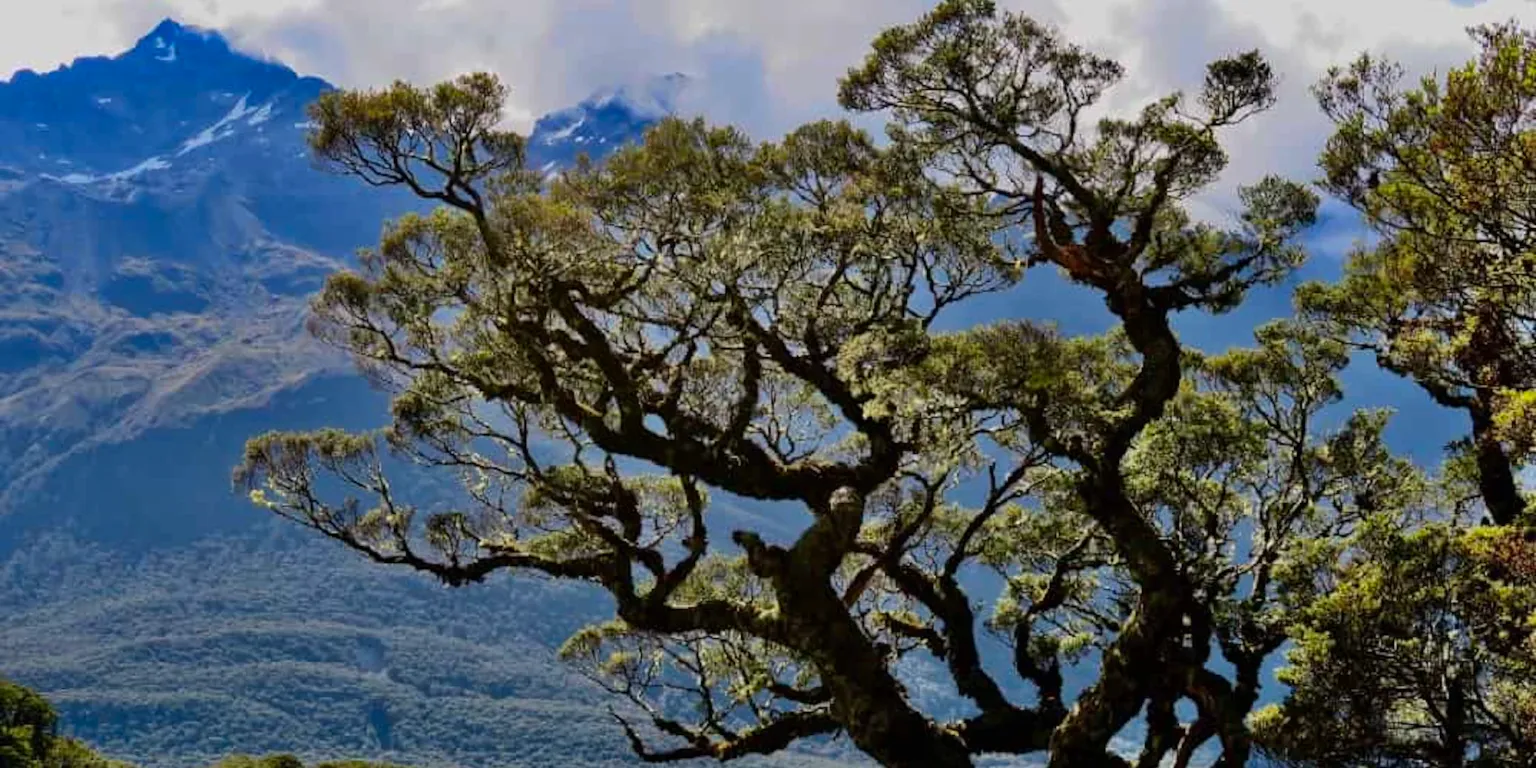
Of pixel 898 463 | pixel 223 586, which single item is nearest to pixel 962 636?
pixel 898 463

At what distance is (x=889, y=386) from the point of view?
10555 mm

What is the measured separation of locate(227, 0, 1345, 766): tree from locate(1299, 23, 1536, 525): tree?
788 millimetres

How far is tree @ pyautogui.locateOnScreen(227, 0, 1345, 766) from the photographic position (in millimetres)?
10461

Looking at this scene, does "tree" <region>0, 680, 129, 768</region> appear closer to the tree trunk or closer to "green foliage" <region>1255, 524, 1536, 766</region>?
"green foliage" <region>1255, 524, 1536, 766</region>

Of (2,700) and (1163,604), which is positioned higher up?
(2,700)

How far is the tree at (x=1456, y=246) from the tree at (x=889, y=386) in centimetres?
79

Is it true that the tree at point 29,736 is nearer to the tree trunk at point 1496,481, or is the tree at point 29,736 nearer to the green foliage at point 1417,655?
the green foliage at point 1417,655

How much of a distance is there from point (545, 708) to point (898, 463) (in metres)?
140

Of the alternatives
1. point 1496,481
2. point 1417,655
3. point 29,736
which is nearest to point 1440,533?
point 1417,655

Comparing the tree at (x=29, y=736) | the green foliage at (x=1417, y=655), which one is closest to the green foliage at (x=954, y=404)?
the green foliage at (x=1417, y=655)

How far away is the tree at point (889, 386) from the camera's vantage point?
10461 mm

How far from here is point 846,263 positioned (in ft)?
40.2

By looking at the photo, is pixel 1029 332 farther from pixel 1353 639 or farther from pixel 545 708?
pixel 545 708

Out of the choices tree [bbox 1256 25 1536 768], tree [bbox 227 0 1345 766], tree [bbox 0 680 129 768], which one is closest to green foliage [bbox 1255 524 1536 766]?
tree [bbox 1256 25 1536 768]
